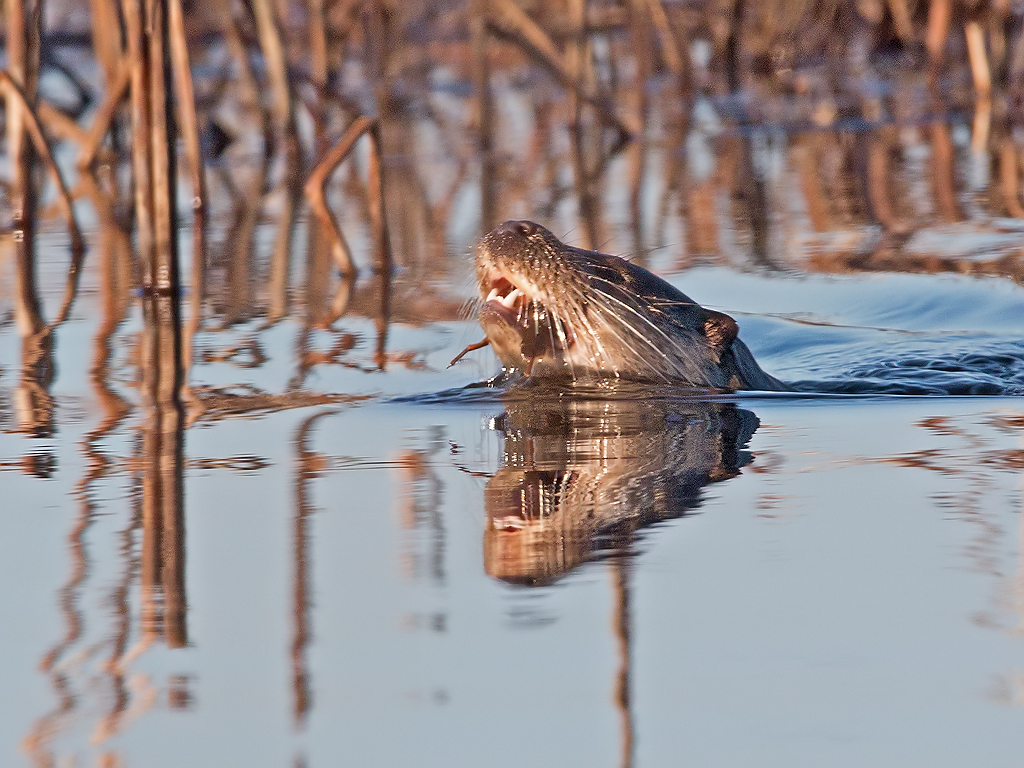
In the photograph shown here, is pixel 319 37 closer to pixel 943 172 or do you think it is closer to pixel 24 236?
pixel 24 236

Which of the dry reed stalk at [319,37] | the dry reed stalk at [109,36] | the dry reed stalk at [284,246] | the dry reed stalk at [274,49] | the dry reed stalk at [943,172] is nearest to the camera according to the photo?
the dry reed stalk at [284,246]

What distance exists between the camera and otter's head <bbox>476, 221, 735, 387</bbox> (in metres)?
4.04

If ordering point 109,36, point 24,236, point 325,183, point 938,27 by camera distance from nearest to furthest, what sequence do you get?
1. point 325,183
2. point 24,236
3. point 109,36
4. point 938,27

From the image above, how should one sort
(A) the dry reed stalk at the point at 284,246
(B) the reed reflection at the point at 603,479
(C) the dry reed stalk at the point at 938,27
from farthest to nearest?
(C) the dry reed stalk at the point at 938,27, (A) the dry reed stalk at the point at 284,246, (B) the reed reflection at the point at 603,479

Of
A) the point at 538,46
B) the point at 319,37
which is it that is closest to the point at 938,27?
the point at 538,46

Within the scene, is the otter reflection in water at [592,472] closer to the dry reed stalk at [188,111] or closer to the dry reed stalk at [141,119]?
the dry reed stalk at [141,119]

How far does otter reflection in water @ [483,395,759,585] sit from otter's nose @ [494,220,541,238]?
1.33 feet

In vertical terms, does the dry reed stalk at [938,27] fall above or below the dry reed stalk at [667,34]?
below

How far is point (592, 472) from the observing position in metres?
3.14

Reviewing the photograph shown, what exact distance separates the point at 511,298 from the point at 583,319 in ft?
0.67

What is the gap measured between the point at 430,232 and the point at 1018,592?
4.78 meters

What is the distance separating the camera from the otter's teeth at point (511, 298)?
4.15m

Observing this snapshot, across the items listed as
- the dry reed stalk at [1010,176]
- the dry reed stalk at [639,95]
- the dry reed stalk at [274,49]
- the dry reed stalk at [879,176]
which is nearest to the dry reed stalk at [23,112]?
the dry reed stalk at [274,49]

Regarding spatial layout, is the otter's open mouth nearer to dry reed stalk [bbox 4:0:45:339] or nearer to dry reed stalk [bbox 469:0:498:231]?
dry reed stalk [bbox 4:0:45:339]
